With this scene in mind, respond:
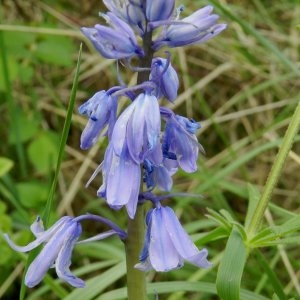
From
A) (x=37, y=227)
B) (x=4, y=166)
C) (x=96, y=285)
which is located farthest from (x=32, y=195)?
(x=37, y=227)

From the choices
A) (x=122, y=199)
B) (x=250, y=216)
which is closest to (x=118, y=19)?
(x=122, y=199)

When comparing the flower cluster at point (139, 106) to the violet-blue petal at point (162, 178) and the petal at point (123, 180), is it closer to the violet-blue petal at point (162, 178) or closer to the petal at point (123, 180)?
the petal at point (123, 180)

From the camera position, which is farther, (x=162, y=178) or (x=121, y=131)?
(x=162, y=178)

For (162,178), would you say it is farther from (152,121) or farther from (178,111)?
(178,111)

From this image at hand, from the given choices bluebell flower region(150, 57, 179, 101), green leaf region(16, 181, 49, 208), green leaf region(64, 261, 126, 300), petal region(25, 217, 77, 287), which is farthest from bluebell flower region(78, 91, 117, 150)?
Result: green leaf region(16, 181, 49, 208)

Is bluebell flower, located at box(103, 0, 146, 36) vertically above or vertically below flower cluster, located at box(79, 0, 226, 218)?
above

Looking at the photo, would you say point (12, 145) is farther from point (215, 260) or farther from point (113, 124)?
point (113, 124)

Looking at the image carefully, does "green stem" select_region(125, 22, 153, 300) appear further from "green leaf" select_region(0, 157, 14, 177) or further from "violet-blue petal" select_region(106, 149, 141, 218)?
"green leaf" select_region(0, 157, 14, 177)
